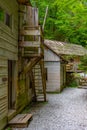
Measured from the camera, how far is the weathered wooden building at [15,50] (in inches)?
353

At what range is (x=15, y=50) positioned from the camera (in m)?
10.9

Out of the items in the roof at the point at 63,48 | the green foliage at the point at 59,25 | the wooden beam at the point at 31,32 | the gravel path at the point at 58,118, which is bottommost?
the gravel path at the point at 58,118

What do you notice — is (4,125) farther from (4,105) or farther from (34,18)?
(34,18)

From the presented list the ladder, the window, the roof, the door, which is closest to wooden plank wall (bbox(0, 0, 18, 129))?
the window

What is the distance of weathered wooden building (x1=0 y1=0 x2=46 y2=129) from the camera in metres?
8.96

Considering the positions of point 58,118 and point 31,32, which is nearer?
point 58,118

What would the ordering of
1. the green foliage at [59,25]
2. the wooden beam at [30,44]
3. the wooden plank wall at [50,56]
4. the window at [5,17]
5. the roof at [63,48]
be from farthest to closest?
the green foliage at [59,25] < the roof at [63,48] < the wooden plank wall at [50,56] < the wooden beam at [30,44] < the window at [5,17]

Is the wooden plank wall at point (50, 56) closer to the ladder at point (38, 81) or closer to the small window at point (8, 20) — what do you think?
the ladder at point (38, 81)

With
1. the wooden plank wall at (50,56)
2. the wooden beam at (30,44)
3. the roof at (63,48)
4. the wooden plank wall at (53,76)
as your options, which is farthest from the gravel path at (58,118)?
the roof at (63,48)

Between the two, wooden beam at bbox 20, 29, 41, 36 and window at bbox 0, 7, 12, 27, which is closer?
window at bbox 0, 7, 12, 27

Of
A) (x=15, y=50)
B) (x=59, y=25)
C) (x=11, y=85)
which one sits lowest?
(x=11, y=85)

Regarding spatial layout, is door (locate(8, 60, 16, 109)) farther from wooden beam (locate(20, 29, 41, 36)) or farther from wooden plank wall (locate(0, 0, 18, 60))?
wooden beam (locate(20, 29, 41, 36))

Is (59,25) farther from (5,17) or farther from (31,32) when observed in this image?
(5,17)

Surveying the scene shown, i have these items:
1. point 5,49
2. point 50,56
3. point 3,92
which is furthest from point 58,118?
point 50,56
